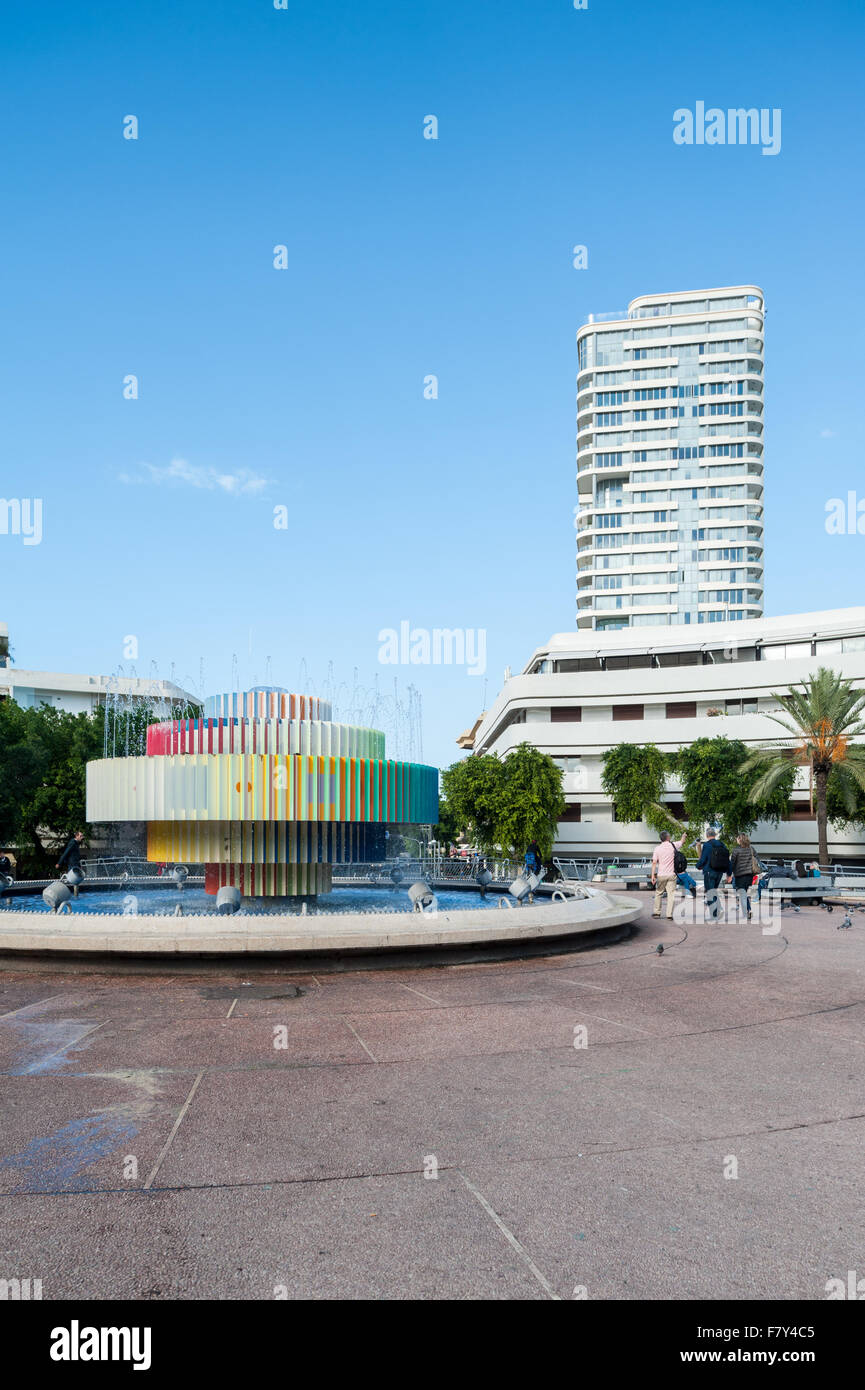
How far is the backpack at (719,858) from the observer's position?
17.2m

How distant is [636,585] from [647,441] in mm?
14046

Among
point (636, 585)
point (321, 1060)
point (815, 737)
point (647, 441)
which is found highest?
point (647, 441)

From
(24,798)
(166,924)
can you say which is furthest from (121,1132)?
(24,798)

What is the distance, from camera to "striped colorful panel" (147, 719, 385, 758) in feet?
50.9

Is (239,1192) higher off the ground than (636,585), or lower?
lower

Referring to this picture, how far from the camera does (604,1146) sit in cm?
496

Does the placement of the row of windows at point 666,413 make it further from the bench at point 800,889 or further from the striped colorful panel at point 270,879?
the striped colorful panel at point 270,879

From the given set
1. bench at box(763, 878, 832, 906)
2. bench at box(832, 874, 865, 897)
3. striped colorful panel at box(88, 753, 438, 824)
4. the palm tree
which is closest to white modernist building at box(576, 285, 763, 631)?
the palm tree

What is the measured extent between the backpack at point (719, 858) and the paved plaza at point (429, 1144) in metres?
7.76

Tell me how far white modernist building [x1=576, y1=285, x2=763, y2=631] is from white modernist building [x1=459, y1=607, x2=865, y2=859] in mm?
23925

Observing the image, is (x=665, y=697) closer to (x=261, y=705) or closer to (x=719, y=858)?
(x=719, y=858)

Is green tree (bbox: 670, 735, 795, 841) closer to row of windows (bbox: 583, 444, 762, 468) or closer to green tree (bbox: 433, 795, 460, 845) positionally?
green tree (bbox: 433, 795, 460, 845)
